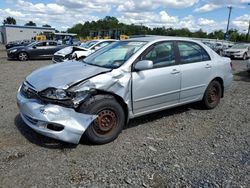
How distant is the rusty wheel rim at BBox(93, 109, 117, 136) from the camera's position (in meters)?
3.89

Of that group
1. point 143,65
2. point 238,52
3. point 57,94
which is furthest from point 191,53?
point 238,52

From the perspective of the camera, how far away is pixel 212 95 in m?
5.81

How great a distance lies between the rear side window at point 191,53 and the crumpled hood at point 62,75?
5.72 ft

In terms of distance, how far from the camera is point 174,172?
129 inches

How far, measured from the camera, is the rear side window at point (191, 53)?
505 cm

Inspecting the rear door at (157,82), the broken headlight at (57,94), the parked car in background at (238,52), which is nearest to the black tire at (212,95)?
the rear door at (157,82)

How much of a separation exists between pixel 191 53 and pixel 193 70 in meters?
0.38

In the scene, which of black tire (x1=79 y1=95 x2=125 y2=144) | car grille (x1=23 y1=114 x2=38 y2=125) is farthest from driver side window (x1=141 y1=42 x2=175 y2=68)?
car grille (x1=23 y1=114 x2=38 y2=125)

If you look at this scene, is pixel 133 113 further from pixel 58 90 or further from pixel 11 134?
pixel 11 134

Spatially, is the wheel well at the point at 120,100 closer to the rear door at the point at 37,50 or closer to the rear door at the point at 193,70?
the rear door at the point at 193,70

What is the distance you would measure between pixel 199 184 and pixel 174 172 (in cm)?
35

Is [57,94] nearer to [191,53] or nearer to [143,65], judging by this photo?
[143,65]

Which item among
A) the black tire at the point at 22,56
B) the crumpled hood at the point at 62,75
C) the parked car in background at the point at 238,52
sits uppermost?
the crumpled hood at the point at 62,75

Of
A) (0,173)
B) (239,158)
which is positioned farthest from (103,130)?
(239,158)
